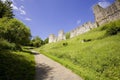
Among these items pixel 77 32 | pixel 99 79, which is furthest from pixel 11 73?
pixel 77 32

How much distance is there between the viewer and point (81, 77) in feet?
33.9

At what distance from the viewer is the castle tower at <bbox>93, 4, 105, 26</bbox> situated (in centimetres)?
5771

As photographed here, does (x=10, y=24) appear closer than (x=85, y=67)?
No

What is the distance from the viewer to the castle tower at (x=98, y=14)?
189 ft

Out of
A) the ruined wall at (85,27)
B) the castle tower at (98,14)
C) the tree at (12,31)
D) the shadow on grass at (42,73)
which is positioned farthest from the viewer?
the castle tower at (98,14)

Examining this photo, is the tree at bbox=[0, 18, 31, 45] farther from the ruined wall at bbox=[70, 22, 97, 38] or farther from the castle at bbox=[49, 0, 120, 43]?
the castle at bbox=[49, 0, 120, 43]

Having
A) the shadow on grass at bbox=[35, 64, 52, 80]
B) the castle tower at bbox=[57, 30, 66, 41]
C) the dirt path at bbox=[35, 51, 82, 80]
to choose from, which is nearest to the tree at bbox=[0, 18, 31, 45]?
the dirt path at bbox=[35, 51, 82, 80]

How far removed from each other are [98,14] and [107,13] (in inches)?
227

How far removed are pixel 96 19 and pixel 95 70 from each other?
51574mm

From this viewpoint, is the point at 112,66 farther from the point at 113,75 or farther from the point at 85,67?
the point at 85,67

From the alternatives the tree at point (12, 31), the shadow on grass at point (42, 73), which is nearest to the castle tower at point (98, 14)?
the tree at point (12, 31)

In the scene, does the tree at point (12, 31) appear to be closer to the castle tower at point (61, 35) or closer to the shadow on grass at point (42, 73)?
the shadow on grass at point (42, 73)

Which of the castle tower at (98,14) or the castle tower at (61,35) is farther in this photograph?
the castle tower at (61,35)

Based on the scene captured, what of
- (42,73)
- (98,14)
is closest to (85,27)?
(98,14)
